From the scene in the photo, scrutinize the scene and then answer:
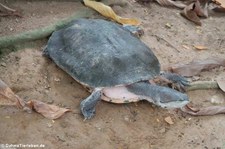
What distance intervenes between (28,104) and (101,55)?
→ 654mm

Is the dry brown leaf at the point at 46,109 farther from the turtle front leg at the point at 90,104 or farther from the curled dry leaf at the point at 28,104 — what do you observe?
the turtle front leg at the point at 90,104

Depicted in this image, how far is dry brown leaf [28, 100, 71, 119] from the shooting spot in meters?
3.17

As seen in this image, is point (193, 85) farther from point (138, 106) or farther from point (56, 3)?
point (56, 3)

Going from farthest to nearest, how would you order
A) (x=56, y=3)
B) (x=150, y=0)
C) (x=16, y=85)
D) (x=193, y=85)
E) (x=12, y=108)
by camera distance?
(x=150, y=0) < (x=56, y=3) < (x=193, y=85) < (x=16, y=85) < (x=12, y=108)

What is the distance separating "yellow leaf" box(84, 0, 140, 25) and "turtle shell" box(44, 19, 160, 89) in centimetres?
46

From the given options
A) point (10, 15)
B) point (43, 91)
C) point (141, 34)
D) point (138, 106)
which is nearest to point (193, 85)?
point (138, 106)

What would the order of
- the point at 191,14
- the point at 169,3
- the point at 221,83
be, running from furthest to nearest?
1. the point at 169,3
2. the point at 191,14
3. the point at 221,83

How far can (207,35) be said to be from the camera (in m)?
4.54

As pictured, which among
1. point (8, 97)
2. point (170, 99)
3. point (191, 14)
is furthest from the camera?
point (191, 14)

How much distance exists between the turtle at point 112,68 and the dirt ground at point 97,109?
101 mm

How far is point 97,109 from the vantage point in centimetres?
339

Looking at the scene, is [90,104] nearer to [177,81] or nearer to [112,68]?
[112,68]

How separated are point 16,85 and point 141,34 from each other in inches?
53.5

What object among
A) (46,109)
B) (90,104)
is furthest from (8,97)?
(90,104)
